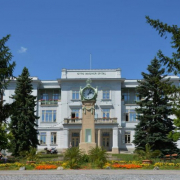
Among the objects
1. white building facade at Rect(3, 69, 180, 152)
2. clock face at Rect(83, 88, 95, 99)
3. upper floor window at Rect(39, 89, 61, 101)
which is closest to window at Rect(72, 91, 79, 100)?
white building facade at Rect(3, 69, 180, 152)

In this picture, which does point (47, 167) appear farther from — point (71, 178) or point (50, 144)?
point (50, 144)

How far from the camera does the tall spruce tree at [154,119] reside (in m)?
30.4

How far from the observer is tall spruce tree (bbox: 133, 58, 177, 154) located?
30.4m

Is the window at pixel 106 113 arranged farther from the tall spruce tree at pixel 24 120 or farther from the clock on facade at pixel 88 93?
the clock on facade at pixel 88 93

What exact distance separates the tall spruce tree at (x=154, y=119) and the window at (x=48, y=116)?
21650mm

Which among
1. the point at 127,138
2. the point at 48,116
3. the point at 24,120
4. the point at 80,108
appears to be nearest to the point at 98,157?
the point at 24,120

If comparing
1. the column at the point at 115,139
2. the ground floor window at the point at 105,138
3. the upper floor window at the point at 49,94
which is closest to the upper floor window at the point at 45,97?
the upper floor window at the point at 49,94

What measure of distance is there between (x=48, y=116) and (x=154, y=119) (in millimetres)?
23213

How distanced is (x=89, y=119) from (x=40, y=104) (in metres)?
27.0

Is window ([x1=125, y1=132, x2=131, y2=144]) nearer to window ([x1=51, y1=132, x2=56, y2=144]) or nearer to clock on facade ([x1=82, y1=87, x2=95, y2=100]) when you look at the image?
window ([x1=51, y1=132, x2=56, y2=144])

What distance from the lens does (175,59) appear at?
41.2ft

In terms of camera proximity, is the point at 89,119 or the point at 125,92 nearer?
the point at 89,119

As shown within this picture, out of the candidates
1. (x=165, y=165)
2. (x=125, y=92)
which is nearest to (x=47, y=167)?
(x=165, y=165)

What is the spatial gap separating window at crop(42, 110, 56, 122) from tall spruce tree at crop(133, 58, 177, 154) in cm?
2165
